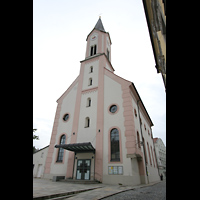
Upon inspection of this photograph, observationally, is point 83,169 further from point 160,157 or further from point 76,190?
point 160,157

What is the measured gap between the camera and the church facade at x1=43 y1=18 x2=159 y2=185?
12977 millimetres

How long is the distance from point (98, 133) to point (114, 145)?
6.99ft

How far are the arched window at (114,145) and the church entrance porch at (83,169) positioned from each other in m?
2.64

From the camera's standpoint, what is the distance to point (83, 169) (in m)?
14.0

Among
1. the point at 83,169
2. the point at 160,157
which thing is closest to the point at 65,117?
the point at 83,169

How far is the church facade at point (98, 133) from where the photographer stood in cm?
1298

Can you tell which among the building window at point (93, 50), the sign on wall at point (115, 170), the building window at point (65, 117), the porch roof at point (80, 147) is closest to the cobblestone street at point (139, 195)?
the sign on wall at point (115, 170)

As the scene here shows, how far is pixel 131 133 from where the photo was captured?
44.1 feet

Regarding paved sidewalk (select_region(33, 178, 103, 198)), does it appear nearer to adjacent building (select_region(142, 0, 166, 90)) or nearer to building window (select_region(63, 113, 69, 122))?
building window (select_region(63, 113, 69, 122))

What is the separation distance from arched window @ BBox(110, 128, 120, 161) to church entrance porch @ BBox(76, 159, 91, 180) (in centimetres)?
264

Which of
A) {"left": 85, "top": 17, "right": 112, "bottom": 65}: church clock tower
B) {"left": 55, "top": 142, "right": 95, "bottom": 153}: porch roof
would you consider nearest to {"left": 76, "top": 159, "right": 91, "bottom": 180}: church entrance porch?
{"left": 55, "top": 142, "right": 95, "bottom": 153}: porch roof

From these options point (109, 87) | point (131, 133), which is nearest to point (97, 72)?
point (109, 87)
